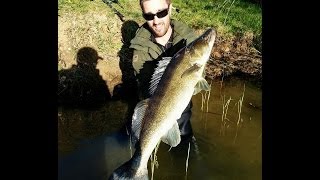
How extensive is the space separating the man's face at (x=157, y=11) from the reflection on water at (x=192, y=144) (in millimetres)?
1543

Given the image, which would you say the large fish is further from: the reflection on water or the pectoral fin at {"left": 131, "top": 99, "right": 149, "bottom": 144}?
the reflection on water

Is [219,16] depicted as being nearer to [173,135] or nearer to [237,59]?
[237,59]

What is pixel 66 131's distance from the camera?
218 inches

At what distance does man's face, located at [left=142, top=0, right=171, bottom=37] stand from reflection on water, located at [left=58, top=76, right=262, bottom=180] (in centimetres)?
154

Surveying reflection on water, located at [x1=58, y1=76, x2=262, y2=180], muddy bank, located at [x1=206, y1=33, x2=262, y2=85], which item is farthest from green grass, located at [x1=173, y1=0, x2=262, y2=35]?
reflection on water, located at [x1=58, y1=76, x2=262, y2=180]

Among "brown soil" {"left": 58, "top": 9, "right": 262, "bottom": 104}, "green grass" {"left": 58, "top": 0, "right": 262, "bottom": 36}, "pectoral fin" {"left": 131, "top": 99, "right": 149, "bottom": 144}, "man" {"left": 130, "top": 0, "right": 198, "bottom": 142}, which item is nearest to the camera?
"pectoral fin" {"left": 131, "top": 99, "right": 149, "bottom": 144}

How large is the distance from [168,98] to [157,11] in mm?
1226

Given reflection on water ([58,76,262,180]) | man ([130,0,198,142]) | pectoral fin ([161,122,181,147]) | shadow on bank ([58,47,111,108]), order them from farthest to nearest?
shadow on bank ([58,47,111,108]), reflection on water ([58,76,262,180]), man ([130,0,198,142]), pectoral fin ([161,122,181,147])

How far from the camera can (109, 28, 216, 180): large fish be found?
10.8 feet

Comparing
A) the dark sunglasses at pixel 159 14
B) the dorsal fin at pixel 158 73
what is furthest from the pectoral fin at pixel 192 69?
the dark sunglasses at pixel 159 14

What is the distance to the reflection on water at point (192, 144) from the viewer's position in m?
4.75

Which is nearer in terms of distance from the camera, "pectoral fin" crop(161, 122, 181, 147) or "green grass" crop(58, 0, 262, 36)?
"pectoral fin" crop(161, 122, 181, 147)
